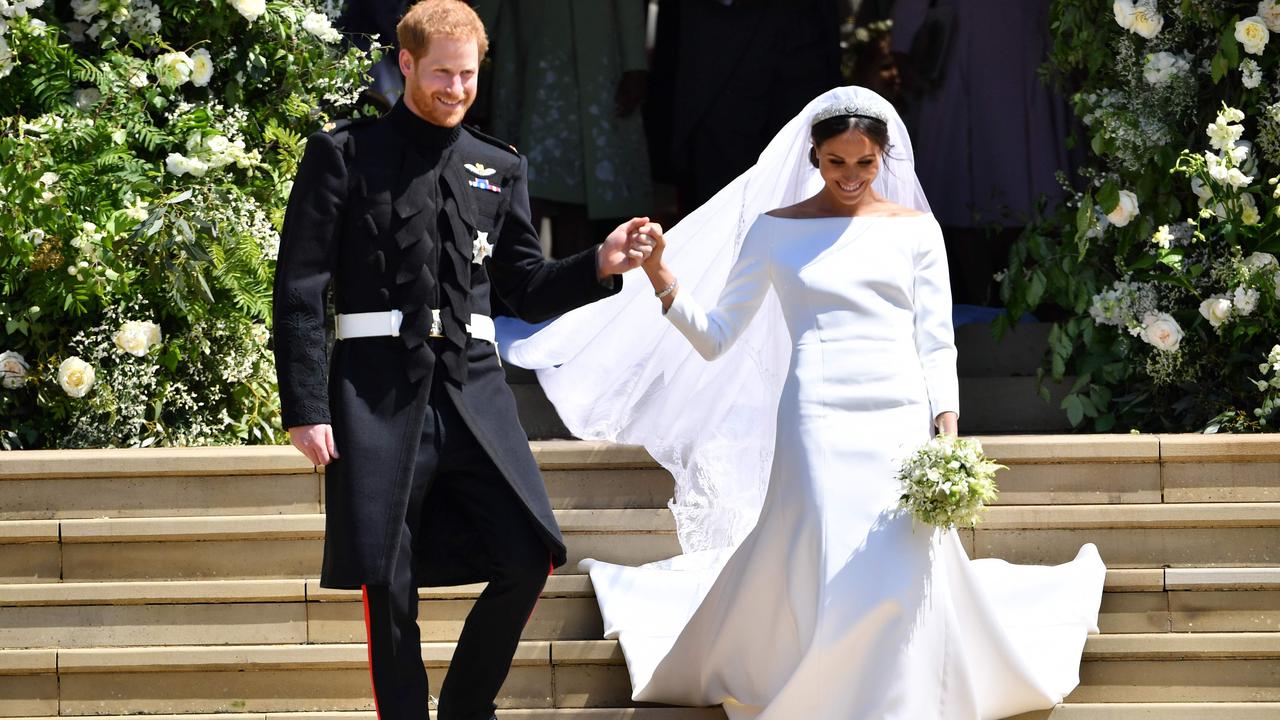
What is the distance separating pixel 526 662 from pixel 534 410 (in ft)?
6.47

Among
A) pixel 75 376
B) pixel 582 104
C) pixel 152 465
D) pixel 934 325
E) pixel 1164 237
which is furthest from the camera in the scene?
pixel 582 104

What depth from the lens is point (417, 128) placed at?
3676 mm

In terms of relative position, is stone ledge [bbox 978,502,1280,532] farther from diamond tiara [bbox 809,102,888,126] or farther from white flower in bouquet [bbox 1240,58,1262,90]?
white flower in bouquet [bbox 1240,58,1262,90]

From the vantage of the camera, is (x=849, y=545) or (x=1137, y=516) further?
(x=1137, y=516)

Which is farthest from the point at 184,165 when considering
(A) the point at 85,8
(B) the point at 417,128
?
(B) the point at 417,128

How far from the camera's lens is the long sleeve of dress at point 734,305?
422cm

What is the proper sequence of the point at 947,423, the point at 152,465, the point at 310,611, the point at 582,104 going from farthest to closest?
the point at 582,104, the point at 152,465, the point at 310,611, the point at 947,423

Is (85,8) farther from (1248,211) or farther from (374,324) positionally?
(1248,211)

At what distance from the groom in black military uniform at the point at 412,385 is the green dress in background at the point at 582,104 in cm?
424

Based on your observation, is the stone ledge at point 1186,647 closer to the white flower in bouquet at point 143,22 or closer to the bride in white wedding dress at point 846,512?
the bride in white wedding dress at point 846,512

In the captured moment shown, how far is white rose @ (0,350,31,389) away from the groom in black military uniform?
250 centimetres

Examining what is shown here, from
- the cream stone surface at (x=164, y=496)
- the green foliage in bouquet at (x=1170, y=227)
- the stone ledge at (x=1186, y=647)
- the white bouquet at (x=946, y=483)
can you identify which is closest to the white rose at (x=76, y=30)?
the cream stone surface at (x=164, y=496)

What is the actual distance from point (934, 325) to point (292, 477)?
2.13m

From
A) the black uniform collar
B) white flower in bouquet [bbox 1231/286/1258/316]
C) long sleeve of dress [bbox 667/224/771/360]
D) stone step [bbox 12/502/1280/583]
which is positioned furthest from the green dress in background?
the black uniform collar
